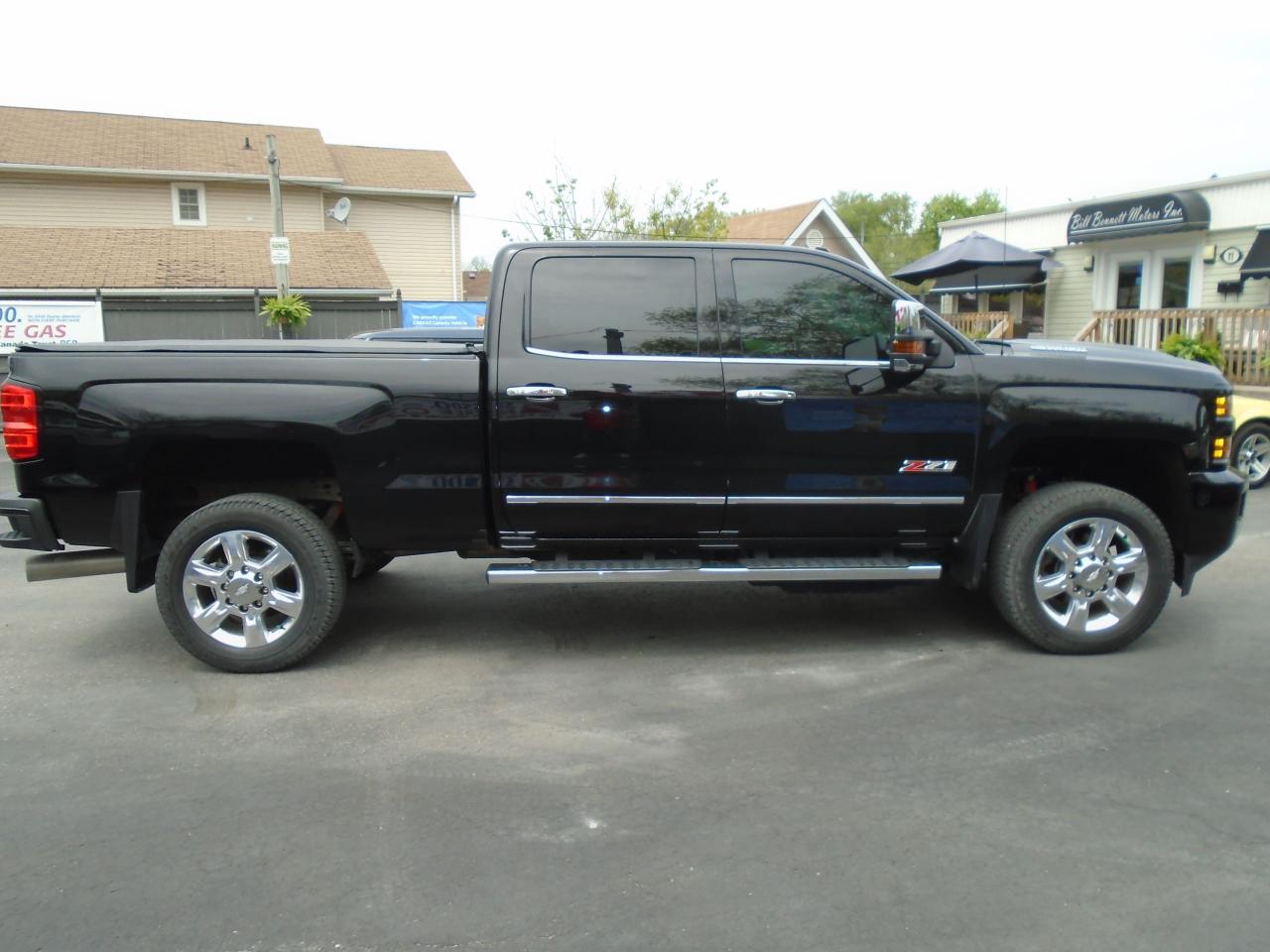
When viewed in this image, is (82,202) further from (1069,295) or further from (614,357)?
(614,357)

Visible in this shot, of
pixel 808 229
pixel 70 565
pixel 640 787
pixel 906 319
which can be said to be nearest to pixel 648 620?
pixel 640 787

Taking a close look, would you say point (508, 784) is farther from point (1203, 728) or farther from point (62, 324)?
point (62, 324)

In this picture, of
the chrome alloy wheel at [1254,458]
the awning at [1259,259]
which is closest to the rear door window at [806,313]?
the chrome alloy wheel at [1254,458]

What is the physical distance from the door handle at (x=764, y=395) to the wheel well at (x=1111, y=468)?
134cm

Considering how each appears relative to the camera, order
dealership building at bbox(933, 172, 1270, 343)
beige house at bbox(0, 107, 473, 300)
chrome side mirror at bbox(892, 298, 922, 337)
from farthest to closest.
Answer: beige house at bbox(0, 107, 473, 300), dealership building at bbox(933, 172, 1270, 343), chrome side mirror at bbox(892, 298, 922, 337)

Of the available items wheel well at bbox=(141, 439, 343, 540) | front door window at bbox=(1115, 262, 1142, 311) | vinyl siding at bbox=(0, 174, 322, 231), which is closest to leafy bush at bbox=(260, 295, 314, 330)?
vinyl siding at bbox=(0, 174, 322, 231)

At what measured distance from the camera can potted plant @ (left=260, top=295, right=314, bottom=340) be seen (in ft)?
66.7

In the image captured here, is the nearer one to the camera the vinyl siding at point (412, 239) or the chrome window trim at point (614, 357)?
the chrome window trim at point (614, 357)

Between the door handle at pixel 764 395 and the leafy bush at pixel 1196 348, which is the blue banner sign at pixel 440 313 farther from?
the door handle at pixel 764 395

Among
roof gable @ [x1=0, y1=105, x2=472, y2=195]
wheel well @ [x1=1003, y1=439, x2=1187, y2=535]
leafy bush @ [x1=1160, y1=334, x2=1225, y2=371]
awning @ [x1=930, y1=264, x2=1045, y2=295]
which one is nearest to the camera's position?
wheel well @ [x1=1003, y1=439, x2=1187, y2=535]

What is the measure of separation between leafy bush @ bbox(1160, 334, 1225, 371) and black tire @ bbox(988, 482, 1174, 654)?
11.4 metres

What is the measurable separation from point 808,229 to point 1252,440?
22.0 m

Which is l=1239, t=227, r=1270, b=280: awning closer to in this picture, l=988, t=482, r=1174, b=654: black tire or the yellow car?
the yellow car

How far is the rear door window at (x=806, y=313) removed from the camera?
509 cm
